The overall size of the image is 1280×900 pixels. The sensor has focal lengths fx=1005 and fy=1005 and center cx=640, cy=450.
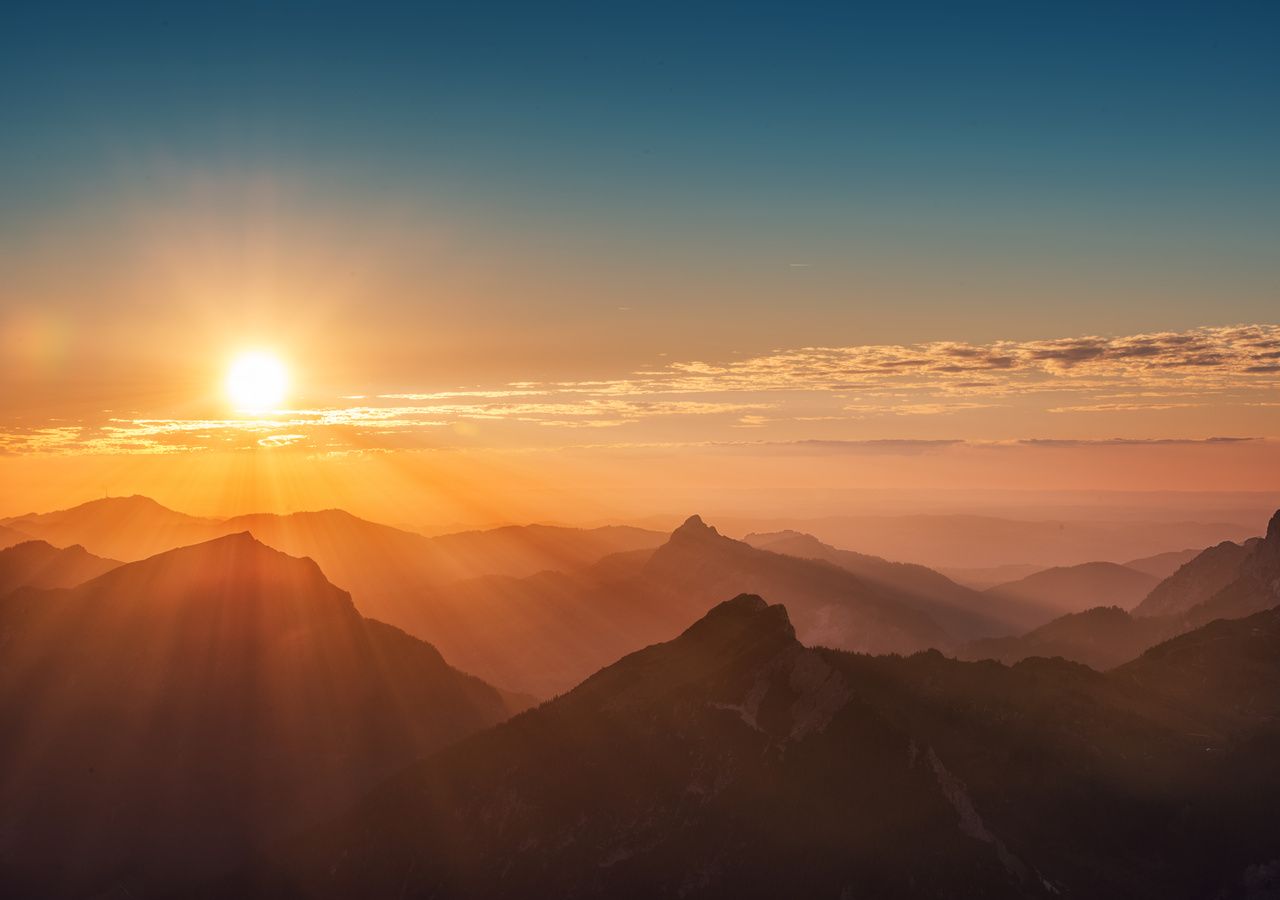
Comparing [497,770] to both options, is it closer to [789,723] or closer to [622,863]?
[622,863]

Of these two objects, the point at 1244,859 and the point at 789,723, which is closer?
the point at 1244,859

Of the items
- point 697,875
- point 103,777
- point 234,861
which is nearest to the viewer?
point 697,875

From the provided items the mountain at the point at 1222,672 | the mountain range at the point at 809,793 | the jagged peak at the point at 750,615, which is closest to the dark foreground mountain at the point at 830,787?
the mountain range at the point at 809,793

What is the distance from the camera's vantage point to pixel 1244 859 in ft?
349

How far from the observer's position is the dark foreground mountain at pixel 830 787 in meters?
109

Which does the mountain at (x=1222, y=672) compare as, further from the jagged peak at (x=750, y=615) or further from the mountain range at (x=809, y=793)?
the jagged peak at (x=750, y=615)

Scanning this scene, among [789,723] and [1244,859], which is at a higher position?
[789,723]

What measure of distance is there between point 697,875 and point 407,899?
40931mm

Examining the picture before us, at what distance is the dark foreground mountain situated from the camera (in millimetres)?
109438

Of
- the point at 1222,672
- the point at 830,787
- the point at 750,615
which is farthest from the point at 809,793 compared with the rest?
the point at 1222,672

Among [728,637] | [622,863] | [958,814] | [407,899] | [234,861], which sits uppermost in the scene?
[728,637]

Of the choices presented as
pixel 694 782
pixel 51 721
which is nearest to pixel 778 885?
pixel 694 782

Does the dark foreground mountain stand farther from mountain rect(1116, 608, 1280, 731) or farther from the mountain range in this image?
mountain rect(1116, 608, 1280, 731)

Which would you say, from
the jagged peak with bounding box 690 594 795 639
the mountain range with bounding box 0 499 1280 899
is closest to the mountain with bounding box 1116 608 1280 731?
the mountain range with bounding box 0 499 1280 899
